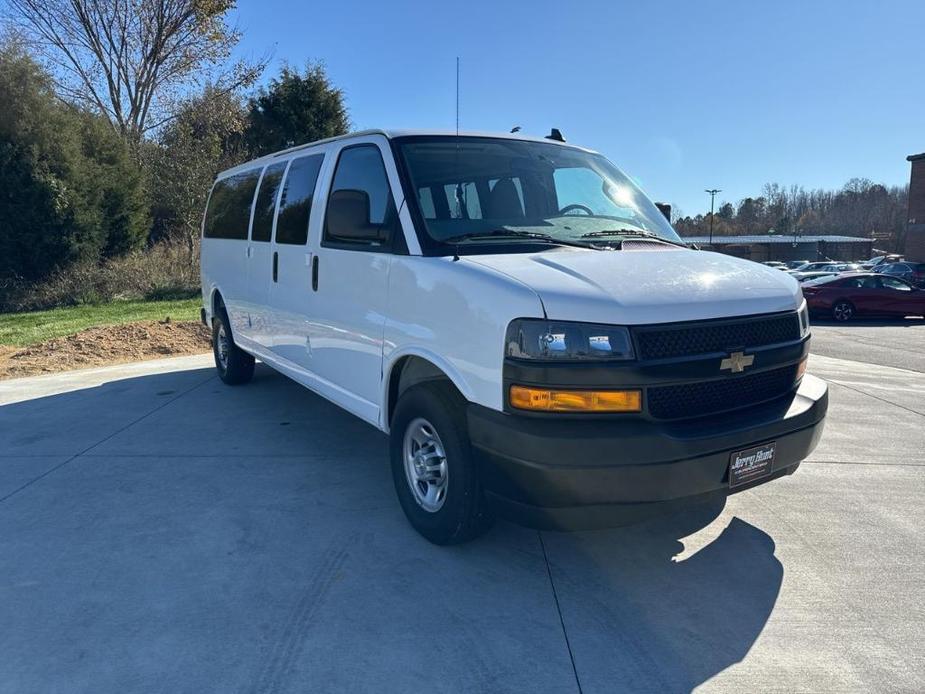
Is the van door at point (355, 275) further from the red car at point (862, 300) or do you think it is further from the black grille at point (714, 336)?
the red car at point (862, 300)

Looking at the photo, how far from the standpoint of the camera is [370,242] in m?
4.01

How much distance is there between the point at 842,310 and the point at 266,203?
17.7 m

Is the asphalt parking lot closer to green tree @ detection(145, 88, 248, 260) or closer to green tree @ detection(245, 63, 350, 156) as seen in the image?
green tree @ detection(145, 88, 248, 260)

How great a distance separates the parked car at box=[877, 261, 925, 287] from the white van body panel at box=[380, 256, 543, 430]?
23.0m

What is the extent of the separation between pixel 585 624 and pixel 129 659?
192 cm

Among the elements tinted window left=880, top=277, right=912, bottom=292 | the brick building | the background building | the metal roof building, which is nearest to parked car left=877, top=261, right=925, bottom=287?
tinted window left=880, top=277, right=912, bottom=292

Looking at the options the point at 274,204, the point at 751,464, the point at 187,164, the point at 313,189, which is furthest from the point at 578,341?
the point at 187,164

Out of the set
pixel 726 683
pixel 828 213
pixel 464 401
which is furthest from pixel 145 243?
pixel 828 213

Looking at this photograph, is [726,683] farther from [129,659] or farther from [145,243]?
[145,243]

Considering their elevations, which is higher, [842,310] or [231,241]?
[231,241]

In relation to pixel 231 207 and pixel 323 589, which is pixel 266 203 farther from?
pixel 323 589

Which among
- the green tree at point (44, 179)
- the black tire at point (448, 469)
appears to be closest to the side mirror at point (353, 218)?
the black tire at point (448, 469)

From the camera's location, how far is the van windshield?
382 cm

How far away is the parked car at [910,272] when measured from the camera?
75.4 feet
